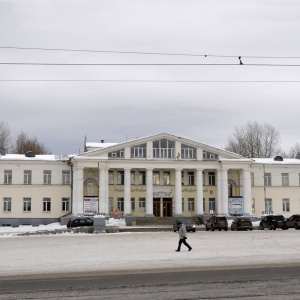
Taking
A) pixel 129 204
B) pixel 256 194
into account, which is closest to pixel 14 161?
pixel 129 204

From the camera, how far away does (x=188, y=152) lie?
7569 centimetres

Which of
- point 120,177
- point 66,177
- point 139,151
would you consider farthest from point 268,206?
point 66,177

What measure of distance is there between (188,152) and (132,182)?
9.22 m

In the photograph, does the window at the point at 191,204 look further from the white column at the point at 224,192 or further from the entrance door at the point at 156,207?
the white column at the point at 224,192

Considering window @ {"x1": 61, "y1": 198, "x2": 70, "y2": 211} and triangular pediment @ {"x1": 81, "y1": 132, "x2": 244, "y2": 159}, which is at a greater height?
triangular pediment @ {"x1": 81, "y1": 132, "x2": 244, "y2": 159}

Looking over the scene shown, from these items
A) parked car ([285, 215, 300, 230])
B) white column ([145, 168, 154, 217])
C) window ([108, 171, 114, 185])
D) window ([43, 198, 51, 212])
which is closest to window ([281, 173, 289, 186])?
white column ([145, 168, 154, 217])

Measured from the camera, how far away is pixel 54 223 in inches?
2844

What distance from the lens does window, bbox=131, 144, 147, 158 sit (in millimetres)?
74125

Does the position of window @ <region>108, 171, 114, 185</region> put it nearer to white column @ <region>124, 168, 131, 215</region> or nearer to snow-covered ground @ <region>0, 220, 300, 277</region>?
white column @ <region>124, 168, 131, 215</region>

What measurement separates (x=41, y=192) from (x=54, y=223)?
5.09 meters

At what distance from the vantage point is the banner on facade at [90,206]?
7062 cm

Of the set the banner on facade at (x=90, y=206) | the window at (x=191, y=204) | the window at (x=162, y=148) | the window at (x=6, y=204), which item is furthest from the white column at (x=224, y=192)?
the window at (x=6, y=204)

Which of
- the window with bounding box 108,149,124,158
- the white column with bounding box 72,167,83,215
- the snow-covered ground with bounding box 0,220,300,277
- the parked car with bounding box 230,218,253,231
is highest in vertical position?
the window with bounding box 108,149,124,158

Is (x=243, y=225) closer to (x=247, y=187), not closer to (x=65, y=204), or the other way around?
(x=247, y=187)
